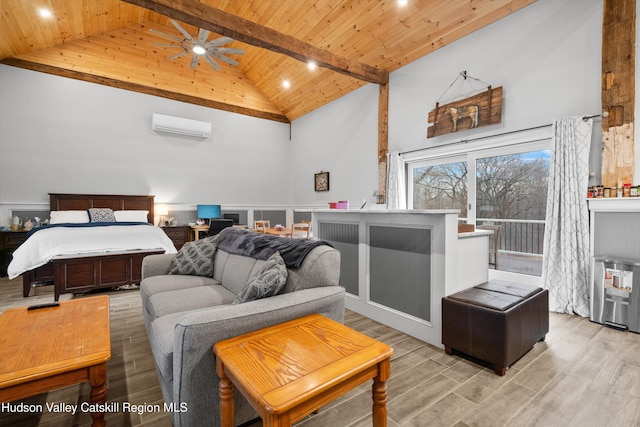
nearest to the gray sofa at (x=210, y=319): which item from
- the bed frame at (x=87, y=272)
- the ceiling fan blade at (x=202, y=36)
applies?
the bed frame at (x=87, y=272)

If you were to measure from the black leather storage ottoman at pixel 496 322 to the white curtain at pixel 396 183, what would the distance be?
9.17 ft

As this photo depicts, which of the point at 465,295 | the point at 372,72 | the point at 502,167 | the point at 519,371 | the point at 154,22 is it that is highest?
the point at 154,22

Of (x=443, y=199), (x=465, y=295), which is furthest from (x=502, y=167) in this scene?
(x=465, y=295)

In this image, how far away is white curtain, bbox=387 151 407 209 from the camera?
5129 mm

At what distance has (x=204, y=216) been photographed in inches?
272

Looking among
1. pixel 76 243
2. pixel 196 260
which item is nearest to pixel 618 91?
pixel 196 260

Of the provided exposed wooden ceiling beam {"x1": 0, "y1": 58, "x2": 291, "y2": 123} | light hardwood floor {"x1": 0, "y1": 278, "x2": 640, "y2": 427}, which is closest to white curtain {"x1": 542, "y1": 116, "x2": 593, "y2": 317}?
light hardwood floor {"x1": 0, "y1": 278, "x2": 640, "y2": 427}

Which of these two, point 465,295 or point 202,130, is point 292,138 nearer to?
point 202,130

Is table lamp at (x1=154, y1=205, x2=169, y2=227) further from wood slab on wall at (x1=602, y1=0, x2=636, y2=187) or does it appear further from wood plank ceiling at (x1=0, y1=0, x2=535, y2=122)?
wood slab on wall at (x1=602, y1=0, x2=636, y2=187)

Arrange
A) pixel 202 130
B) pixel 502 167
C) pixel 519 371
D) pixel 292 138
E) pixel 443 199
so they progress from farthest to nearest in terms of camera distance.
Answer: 1. pixel 292 138
2. pixel 202 130
3. pixel 443 199
4. pixel 502 167
5. pixel 519 371

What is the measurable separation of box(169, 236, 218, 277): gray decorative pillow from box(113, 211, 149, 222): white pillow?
12.2 feet

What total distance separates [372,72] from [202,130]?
413cm

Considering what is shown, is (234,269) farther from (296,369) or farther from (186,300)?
(296,369)

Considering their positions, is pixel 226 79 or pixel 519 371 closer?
pixel 519 371
